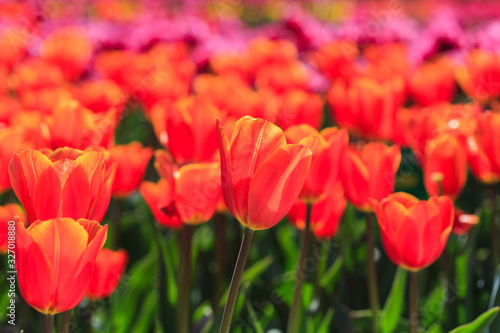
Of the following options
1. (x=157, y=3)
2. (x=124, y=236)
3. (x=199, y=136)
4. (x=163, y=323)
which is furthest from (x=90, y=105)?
(x=157, y=3)

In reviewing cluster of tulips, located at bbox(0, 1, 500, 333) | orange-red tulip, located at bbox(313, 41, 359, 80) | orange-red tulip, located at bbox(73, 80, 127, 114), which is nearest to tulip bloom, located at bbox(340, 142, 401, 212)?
cluster of tulips, located at bbox(0, 1, 500, 333)

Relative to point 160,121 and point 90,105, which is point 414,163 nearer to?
point 160,121

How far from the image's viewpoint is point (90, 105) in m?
1.83

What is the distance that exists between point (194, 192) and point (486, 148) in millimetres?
629

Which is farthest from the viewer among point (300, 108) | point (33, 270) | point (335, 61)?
point (335, 61)

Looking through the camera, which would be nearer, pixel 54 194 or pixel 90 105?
pixel 54 194

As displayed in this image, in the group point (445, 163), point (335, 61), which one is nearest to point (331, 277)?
point (445, 163)

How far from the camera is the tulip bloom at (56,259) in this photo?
709mm

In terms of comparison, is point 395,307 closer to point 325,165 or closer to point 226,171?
point 325,165

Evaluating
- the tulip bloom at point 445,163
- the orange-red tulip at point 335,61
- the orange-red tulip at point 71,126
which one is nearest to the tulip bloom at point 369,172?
the tulip bloom at point 445,163

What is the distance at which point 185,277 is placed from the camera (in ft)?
3.69

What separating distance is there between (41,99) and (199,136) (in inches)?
26.5

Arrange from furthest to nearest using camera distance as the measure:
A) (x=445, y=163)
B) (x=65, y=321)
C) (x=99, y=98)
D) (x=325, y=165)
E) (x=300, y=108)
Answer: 1. (x=99, y=98)
2. (x=300, y=108)
3. (x=445, y=163)
4. (x=325, y=165)
5. (x=65, y=321)

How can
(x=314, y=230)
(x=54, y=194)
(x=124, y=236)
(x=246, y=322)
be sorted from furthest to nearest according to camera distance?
1. (x=124, y=236)
2. (x=314, y=230)
3. (x=246, y=322)
4. (x=54, y=194)
